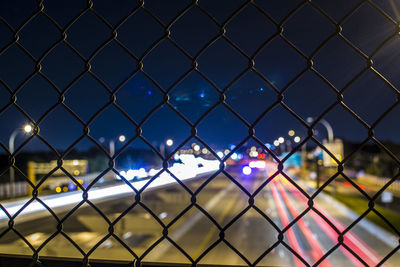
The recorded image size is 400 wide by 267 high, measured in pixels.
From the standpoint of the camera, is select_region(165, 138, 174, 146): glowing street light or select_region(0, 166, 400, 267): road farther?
select_region(0, 166, 400, 267): road

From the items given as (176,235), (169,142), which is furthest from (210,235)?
(169,142)

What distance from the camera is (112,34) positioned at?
1.91 metres

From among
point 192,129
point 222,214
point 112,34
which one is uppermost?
point 222,214

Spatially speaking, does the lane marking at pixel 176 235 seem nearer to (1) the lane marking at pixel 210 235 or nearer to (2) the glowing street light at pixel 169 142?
(1) the lane marking at pixel 210 235

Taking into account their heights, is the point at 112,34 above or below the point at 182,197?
below

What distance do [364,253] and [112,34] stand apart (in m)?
14.5

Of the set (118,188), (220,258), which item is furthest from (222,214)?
(220,258)

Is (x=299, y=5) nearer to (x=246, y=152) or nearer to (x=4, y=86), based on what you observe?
(x=246, y=152)

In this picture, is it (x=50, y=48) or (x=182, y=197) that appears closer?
(x=50, y=48)

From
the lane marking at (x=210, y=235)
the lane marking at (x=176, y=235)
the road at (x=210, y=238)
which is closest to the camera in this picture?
the road at (x=210, y=238)

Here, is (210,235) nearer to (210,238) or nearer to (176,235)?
(210,238)

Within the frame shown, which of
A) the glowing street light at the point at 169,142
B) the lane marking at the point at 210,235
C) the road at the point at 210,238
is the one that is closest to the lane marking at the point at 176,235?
the road at the point at 210,238

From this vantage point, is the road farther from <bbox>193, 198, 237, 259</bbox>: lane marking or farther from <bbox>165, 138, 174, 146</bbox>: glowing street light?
<bbox>165, 138, 174, 146</bbox>: glowing street light

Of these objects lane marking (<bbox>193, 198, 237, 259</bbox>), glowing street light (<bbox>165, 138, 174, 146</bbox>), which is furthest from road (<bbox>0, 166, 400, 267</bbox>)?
glowing street light (<bbox>165, 138, 174, 146</bbox>)
